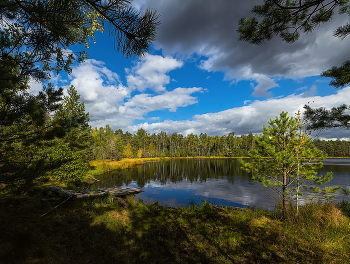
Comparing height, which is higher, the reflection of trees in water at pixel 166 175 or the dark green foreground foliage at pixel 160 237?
Answer: the dark green foreground foliage at pixel 160 237

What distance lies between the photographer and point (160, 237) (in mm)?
5445

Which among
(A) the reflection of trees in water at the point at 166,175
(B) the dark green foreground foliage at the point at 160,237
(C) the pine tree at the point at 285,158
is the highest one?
(C) the pine tree at the point at 285,158

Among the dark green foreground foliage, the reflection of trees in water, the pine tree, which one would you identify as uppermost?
the pine tree

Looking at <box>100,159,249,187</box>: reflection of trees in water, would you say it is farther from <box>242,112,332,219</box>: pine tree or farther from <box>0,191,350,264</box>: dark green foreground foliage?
<box>242,112,332,219</box>: pine tree

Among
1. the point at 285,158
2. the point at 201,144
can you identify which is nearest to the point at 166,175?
the point at 285,158

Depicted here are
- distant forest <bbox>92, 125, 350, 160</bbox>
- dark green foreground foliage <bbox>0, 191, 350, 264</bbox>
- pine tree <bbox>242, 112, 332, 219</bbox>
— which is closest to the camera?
dark green foreground foliage <bbox>0, 191, 350, 264</bbox>

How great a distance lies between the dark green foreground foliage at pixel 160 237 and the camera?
419cm

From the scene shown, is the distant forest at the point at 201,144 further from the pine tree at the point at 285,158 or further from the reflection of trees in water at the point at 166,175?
the pine tree at the point at 285,158

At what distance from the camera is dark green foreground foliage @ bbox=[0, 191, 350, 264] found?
4191mm

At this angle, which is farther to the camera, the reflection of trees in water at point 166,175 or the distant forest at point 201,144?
the distant forest at point 201,144

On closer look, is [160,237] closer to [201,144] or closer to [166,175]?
[166,175]

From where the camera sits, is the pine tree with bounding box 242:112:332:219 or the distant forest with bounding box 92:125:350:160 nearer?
the pine tree with bounding box 242:112:332:219

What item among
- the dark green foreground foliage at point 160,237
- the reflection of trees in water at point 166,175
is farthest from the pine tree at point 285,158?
the reflection of trees in water at point 166,175

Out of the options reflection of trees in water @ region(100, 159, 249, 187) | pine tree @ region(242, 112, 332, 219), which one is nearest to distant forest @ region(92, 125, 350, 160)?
reflection of trees in water @ region(100, 159, 249, 187)
